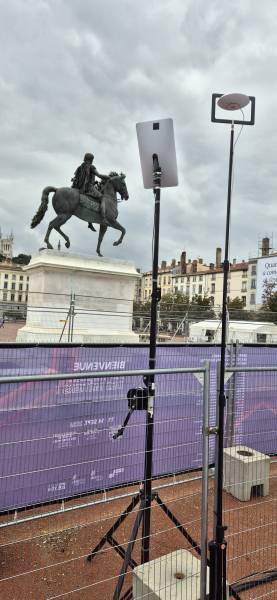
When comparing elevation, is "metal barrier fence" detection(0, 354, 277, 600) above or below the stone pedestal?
below

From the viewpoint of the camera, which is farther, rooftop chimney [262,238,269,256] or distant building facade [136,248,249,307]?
distant building facade [136,248,249,307]

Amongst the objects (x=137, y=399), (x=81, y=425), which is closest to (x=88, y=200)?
(x=81, y=425)

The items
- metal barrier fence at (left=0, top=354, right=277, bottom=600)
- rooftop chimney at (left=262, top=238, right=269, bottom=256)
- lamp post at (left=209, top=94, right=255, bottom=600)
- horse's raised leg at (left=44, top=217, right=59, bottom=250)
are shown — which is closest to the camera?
lamp post at (left=209, top=94, right=255, bottom=600)

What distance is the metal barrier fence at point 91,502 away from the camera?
3.31 m

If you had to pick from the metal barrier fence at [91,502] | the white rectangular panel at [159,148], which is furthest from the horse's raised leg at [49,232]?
the white rectangular panel at [159,148]

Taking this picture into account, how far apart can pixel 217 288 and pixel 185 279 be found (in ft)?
49.4

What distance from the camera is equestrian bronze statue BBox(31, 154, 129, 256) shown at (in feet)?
42.9

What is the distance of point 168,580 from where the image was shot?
2.83 metres

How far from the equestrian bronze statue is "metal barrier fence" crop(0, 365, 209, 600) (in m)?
9.31

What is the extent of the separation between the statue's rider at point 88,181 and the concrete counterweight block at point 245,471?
9977 mm

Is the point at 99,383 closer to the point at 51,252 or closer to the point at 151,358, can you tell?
the point at 151,358

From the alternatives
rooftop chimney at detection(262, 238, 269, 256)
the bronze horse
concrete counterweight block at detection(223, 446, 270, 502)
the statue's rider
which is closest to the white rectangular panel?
concrete counterweight block at detection(223, 446, 270, 502)

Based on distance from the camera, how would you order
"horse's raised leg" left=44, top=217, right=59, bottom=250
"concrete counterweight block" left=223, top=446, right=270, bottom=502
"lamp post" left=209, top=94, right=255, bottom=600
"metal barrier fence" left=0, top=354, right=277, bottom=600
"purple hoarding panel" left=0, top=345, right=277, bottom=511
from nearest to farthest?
"lamp post" left=209, top=94, right=255, bottom=600 < "metal barrier fence" left=0, top=354, right=277, bottom=600 < "purple hoarding panel" left=0, top=345, right=277, bottom=511 < "concrete counterweight block" left=223, top=446, right=270, bottom=502 < "horse's raised leg" left=44, top=217, right=59, bottom=250

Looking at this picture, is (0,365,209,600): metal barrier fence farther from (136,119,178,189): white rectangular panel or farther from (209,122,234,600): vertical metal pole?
(136,119,178,189): white rectangular panel
